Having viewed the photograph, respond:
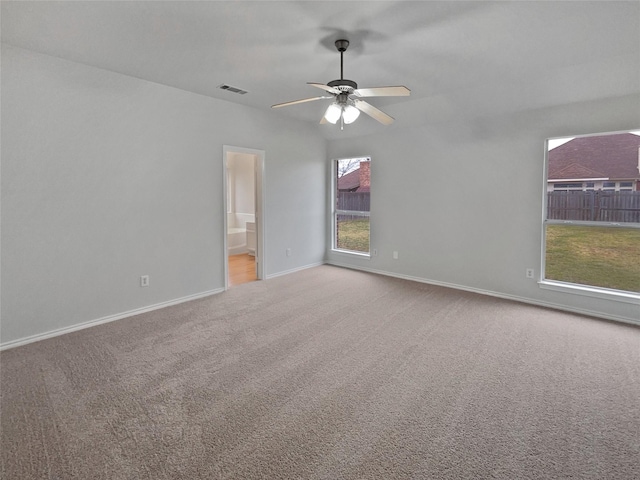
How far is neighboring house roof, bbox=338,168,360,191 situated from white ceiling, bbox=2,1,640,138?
7.25 ft

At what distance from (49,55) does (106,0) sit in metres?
1.33

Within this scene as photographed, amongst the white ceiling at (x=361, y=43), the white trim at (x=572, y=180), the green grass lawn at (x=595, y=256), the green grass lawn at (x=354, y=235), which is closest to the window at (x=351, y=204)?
the green grass lawn at (x=354, y=235)

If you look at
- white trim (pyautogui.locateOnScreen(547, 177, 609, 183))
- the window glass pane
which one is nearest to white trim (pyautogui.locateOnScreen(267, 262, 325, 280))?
the window glass pane

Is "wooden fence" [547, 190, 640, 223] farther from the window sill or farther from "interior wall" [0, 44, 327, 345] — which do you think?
"interior wall" [0, 44, 327, 345]

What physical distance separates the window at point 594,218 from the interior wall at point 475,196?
0.16 m

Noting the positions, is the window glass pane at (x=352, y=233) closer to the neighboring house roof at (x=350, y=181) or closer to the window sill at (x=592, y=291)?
the neighboring house roof at (x=350, y=181)

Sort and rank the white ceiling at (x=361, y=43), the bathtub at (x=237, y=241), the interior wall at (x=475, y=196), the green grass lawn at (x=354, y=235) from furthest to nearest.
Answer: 1. the bathtub at (x=237, y=241)
2. the green grass lawn at (x=354, y=235)
3. the interior wall at (x=475, y=196)
4. the white ceiling at (x=361, y=43)

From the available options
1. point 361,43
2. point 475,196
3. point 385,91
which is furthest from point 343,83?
point 475,196

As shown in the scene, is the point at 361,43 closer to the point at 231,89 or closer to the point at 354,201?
the point at 231,89

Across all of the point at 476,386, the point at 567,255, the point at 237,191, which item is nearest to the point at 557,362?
the point at 476,386

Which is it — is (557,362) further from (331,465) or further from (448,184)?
(448,184)

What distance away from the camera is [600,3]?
2254 mm

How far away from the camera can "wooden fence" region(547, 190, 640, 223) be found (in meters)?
3.63

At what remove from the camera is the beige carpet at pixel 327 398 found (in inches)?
68.4
